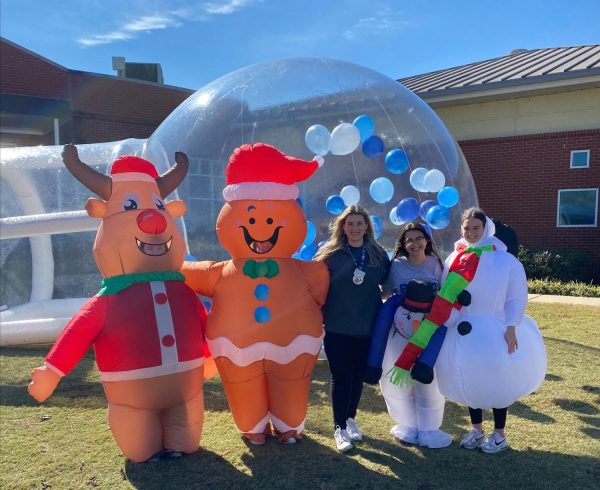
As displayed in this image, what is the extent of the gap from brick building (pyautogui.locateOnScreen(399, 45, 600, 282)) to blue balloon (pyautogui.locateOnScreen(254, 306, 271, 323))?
33.1ft

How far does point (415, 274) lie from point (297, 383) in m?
1.02

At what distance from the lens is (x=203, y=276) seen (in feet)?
12.0

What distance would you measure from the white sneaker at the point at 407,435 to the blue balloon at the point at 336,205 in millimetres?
1746

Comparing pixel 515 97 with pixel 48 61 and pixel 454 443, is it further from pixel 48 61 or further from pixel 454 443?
pixel 48 61

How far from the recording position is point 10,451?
148 inches

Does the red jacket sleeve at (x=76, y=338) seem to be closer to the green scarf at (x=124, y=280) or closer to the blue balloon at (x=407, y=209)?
the green scarf at (x=124, y=280)

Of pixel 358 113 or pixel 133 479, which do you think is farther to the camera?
pixel 358 113

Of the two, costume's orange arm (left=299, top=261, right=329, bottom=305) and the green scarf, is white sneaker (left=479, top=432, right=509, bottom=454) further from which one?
the green scarf

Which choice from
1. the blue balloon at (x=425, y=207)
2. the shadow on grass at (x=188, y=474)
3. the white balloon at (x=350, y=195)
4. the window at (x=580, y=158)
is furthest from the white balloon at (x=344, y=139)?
the window at (x=580, y=158)

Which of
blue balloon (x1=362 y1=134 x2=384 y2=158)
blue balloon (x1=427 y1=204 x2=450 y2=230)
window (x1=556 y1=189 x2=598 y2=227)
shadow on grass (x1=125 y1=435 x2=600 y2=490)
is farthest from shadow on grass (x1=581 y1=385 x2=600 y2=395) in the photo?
window (x1=556 y1=189 x2=598 y2=227)

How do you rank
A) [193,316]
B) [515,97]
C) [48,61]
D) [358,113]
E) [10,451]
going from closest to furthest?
[193,316] < [10,451] < [358,113] < [515,97] < [48,61]

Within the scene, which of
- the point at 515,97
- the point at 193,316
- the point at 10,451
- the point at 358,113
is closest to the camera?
the point at 193,316

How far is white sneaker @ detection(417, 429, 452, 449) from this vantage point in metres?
3.60

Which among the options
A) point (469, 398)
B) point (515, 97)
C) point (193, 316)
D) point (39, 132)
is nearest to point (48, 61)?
point (39, 132)
